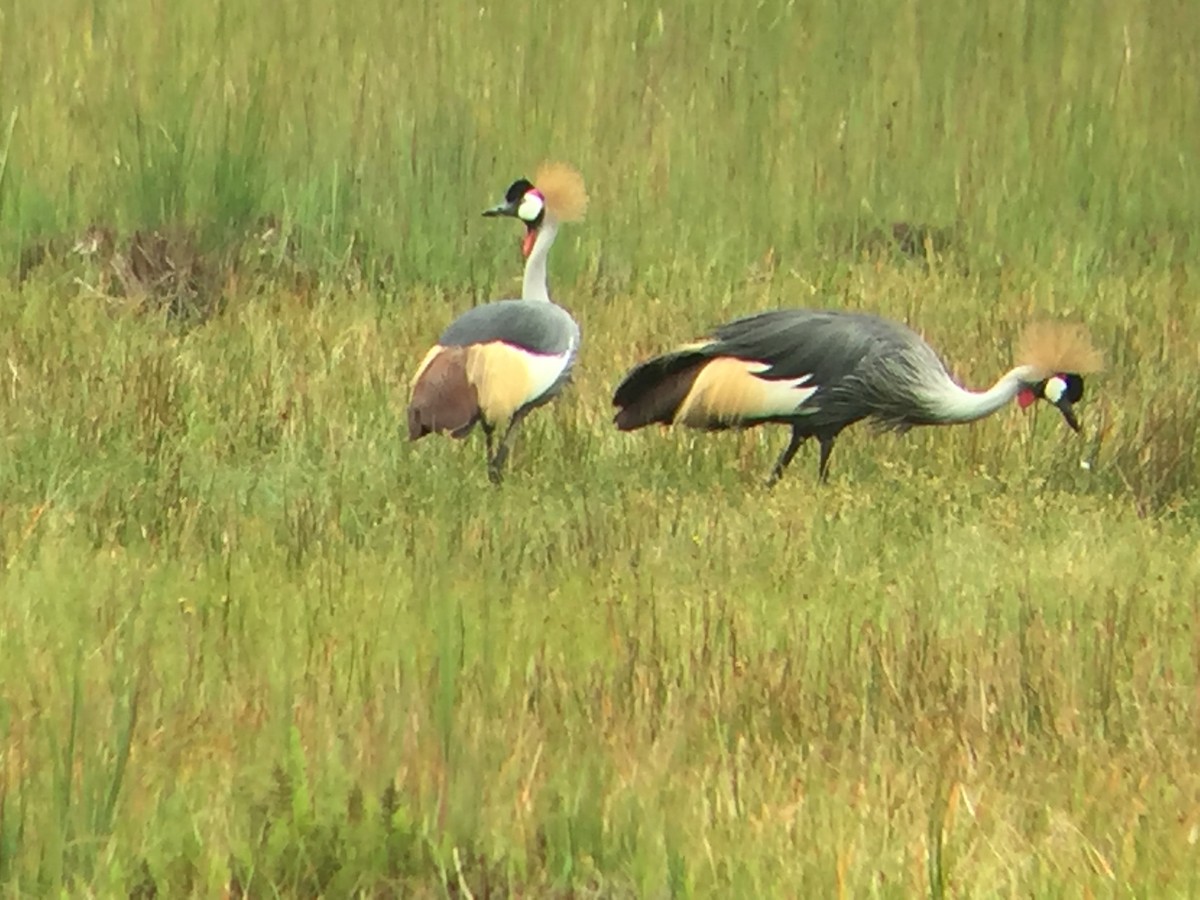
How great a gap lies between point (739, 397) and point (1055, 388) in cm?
113

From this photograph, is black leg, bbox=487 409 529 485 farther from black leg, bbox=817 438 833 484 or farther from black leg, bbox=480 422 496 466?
black leg, bbox=817 438 833 484

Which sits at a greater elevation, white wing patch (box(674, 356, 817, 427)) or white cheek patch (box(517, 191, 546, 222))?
white cheek patch (box(517, 191, 546, 222))

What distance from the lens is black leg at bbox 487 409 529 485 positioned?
6.71 meters

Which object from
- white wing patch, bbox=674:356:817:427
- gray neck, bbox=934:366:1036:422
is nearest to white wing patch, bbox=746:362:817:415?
white wing patch, bbox=674:356:817:427

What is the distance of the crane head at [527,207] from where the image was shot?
8375 mm

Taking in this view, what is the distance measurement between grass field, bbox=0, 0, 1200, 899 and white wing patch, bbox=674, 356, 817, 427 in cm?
20

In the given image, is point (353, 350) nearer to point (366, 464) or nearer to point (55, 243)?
point (366, 464)

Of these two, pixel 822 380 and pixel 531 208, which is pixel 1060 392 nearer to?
pixel 822 380

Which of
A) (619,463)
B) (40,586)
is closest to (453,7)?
(619,463)

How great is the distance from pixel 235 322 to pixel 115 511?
299 centimetres

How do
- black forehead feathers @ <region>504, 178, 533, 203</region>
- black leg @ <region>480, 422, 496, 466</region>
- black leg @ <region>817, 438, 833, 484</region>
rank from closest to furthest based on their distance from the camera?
black leg @ <region>480, 422, 496, 466</region> → black leg @ <region>817, 438, 833, 484</region> → black forehead feathers @ <region>504, 178, 533, 203</region>

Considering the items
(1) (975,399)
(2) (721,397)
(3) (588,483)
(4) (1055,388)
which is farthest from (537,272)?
(4) (1055,388)

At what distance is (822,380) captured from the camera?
710 cm

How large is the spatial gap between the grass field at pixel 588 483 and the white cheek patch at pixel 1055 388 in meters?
0.19
